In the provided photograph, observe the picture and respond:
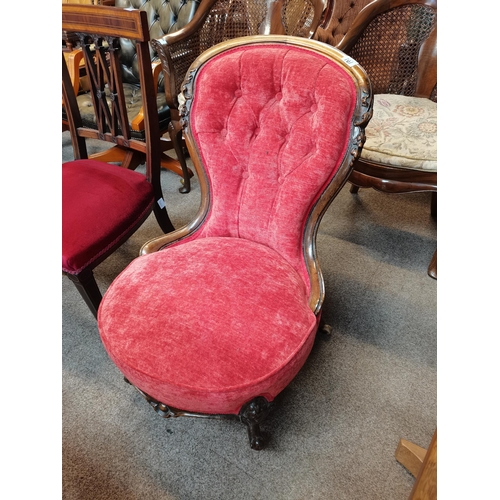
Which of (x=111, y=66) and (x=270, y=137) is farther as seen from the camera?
(x=111, y=66)

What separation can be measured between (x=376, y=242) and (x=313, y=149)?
923mm

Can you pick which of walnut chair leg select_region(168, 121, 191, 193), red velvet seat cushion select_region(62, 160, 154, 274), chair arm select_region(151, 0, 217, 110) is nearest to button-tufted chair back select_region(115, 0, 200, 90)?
chair arm select_region(151, 0, 217, 110)

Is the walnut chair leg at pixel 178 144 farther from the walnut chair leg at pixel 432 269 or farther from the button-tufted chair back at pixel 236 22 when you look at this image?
the walnut chair leg at pixel 432 269

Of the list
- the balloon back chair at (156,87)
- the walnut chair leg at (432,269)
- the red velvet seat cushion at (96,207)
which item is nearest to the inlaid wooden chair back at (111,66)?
the red velvet seat cushion at (96,207)

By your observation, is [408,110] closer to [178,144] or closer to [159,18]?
[178,144]

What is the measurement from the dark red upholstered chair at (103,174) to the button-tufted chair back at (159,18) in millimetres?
774

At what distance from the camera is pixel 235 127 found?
40.3 inches

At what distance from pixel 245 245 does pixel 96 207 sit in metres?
0.49

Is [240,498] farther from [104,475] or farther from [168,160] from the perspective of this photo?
[168,160]

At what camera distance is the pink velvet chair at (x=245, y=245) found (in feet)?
2.66

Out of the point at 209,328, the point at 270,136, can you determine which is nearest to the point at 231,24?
the point at 270,136

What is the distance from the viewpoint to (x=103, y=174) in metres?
1.35

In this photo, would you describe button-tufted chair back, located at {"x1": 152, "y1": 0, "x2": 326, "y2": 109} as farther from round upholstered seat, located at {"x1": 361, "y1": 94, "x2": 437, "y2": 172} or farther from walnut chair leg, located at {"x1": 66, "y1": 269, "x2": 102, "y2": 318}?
walnut chair leg, located at {"x1": 66, "y1": 269, "x2": 102, "y2": 318}

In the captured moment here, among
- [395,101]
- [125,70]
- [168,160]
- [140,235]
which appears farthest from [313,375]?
[125,70]
